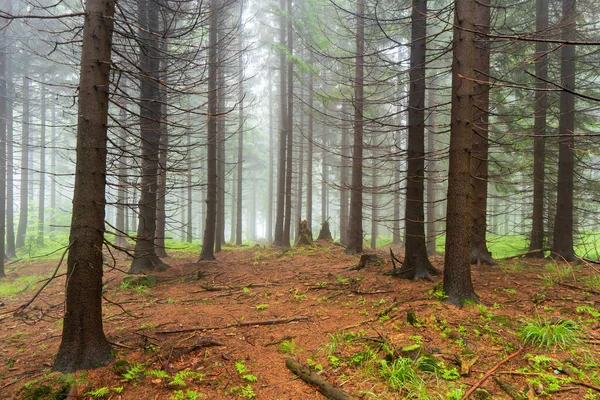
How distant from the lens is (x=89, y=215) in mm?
3727

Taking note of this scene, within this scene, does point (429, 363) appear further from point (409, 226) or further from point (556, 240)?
point (556, 240)

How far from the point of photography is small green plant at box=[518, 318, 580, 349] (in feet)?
12.1

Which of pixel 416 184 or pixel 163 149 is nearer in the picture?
pixel 163 149

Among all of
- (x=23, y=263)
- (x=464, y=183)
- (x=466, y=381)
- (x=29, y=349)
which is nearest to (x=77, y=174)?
(x=29, y=349)

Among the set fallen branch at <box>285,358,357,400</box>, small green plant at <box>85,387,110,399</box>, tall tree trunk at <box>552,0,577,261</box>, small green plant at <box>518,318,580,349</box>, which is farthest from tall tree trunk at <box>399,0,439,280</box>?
small green plant at <box>85,387,110,399</box>

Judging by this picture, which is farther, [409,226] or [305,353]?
[409,226]

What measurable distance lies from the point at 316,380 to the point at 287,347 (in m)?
0.93

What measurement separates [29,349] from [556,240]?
41.9ft

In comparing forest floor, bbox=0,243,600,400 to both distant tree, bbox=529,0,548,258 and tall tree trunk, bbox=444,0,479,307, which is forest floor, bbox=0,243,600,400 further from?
distant tree, bbox=529,0,548,258

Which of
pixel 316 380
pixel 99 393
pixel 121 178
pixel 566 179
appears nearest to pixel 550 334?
pixel 316 380

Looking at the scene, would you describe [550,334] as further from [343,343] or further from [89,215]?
[89,215]

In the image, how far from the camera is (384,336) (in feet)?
13.5

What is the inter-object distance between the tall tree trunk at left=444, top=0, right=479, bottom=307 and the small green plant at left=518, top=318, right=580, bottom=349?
1.09 m

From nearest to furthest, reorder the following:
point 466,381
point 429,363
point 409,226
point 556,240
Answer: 1. point 466,381
2. point 429,363
3. point 409,226
4. point 556,240
